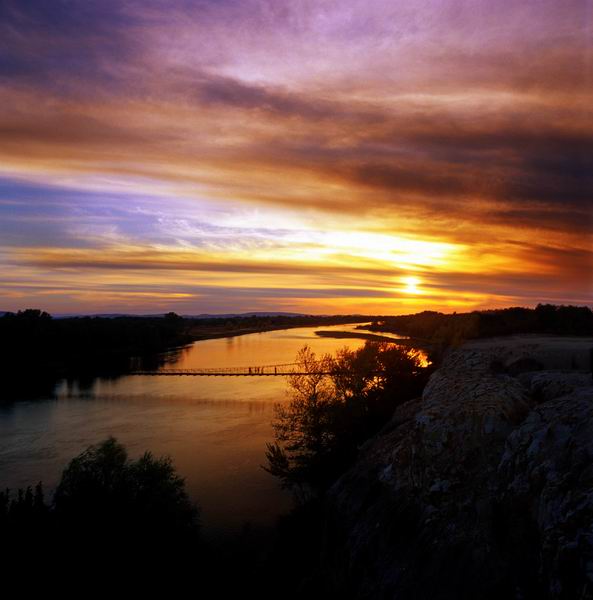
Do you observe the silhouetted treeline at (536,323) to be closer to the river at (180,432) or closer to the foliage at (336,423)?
the foliage at (336,423)

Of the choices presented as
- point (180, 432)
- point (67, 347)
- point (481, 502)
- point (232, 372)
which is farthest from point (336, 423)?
point (67, 347)

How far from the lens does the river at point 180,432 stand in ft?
76.5

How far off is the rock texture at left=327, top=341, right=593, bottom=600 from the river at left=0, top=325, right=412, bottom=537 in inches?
421

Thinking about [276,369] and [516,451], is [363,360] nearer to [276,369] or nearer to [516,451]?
[516,451]

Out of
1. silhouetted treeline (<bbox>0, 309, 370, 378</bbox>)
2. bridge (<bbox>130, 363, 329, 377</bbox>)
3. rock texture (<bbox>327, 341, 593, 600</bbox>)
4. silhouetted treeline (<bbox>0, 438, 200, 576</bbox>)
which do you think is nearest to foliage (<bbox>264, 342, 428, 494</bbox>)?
silhouetted treeline (<bbox>0, 438, 200, 576</bbox>)

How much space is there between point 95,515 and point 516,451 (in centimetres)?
1284

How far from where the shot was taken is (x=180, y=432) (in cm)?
3572

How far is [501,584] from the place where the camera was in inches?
293

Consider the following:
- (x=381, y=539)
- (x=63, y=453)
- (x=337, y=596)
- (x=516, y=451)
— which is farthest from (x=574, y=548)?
(x=63, y=453)

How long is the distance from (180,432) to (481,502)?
29673 millimetres

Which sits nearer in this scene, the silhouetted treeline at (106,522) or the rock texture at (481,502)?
the rock texture at (481,502)

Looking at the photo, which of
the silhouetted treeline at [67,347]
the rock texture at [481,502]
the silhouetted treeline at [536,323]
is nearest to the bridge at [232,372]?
the silhouetted treeline at [67,347]

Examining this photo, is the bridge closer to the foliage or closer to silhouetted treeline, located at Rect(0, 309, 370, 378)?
silhouetted treeline, located at Rect(0, 309, 370, 378)

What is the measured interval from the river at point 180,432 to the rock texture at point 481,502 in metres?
10.7
